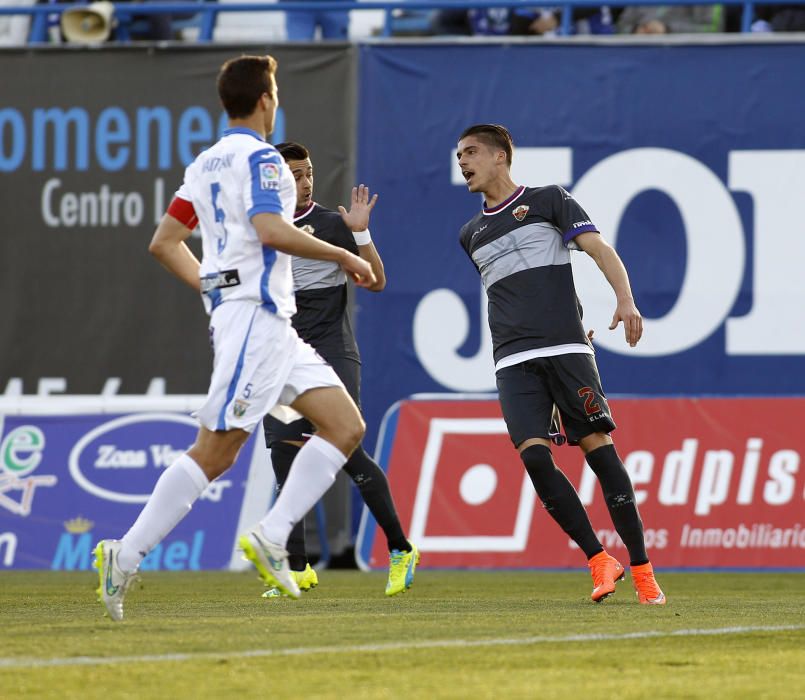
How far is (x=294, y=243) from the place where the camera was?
5.16 meters

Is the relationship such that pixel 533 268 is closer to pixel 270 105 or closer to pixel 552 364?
pixel 552 364

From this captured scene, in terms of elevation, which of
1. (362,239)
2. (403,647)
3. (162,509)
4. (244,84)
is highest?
(244,84)

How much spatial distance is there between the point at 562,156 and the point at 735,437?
2551 mm

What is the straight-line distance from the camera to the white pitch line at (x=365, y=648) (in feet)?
13.8

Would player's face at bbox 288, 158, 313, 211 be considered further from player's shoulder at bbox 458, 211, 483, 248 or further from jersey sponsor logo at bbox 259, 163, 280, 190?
jersey sponsor logo at bbox 259, 163, 280, 190

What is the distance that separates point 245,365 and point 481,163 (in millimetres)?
2227

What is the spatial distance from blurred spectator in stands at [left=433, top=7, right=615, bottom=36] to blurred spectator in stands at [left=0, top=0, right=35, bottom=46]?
343 cm

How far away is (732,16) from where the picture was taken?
41.9 feet

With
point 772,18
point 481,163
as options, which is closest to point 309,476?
point 481,163

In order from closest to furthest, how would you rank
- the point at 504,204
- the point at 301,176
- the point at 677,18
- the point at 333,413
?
the point at 333,413 < the point at 504,204 < the point at 301,176 < the point at 677,18

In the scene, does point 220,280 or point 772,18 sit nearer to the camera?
point 220,280

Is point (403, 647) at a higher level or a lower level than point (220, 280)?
lower

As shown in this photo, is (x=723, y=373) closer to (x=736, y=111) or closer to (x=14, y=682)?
(x=736, y=111)

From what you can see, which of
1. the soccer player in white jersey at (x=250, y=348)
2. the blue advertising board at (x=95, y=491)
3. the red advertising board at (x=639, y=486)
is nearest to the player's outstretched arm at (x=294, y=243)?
the soccer player in white jersey at (x=250, y=348)
